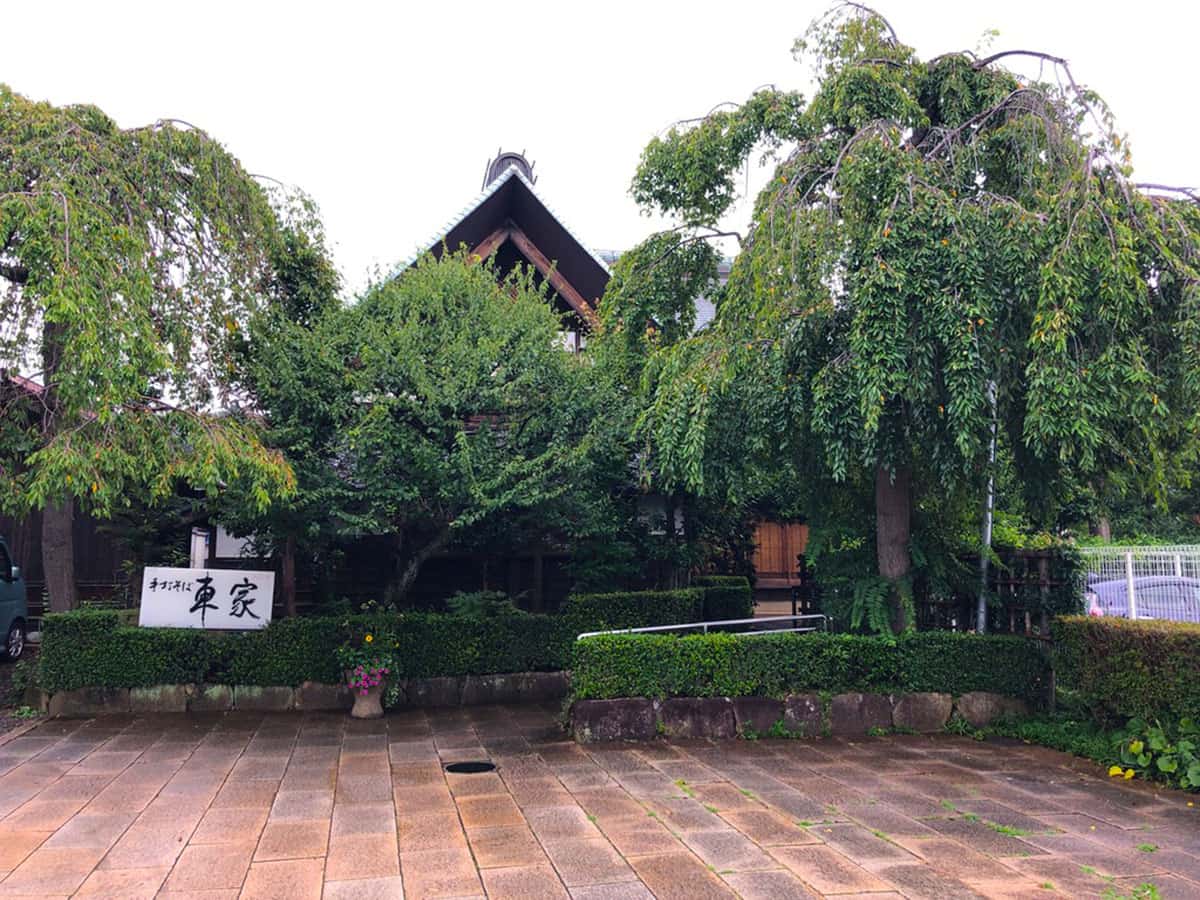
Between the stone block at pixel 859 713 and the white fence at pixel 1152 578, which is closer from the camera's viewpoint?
the stone block at pixel 859 713

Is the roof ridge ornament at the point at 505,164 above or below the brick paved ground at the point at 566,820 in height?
above

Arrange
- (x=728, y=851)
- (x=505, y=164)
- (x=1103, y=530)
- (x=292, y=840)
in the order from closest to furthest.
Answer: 1. (x=728, y=851)
2. (x=292, y=840)
3. (x=505, y=164)
4. (x=1103, y=530)

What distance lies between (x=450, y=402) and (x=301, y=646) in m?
3.27

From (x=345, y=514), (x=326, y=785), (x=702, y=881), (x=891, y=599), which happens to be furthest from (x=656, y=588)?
(x=702, y=881)

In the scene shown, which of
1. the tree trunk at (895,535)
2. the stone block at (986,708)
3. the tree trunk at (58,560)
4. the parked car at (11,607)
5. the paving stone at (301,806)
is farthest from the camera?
the parked car at (11,607)

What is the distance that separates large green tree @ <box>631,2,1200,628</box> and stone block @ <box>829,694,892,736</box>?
102cm

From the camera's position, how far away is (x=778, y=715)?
7.95 m

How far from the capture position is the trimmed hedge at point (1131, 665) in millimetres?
6527

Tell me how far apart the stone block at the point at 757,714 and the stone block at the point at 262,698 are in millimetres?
4894

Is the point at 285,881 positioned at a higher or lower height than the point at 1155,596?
lower

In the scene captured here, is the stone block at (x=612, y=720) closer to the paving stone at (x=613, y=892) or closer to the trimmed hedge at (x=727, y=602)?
the paving stone at (x=613, y=892)

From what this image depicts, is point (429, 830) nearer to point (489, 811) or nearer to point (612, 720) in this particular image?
point (489, 811)

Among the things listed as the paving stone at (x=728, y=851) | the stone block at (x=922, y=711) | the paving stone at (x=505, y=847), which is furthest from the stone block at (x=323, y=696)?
the stone block at (x=922, y=711)

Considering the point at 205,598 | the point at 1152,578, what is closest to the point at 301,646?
the point at 205,598
